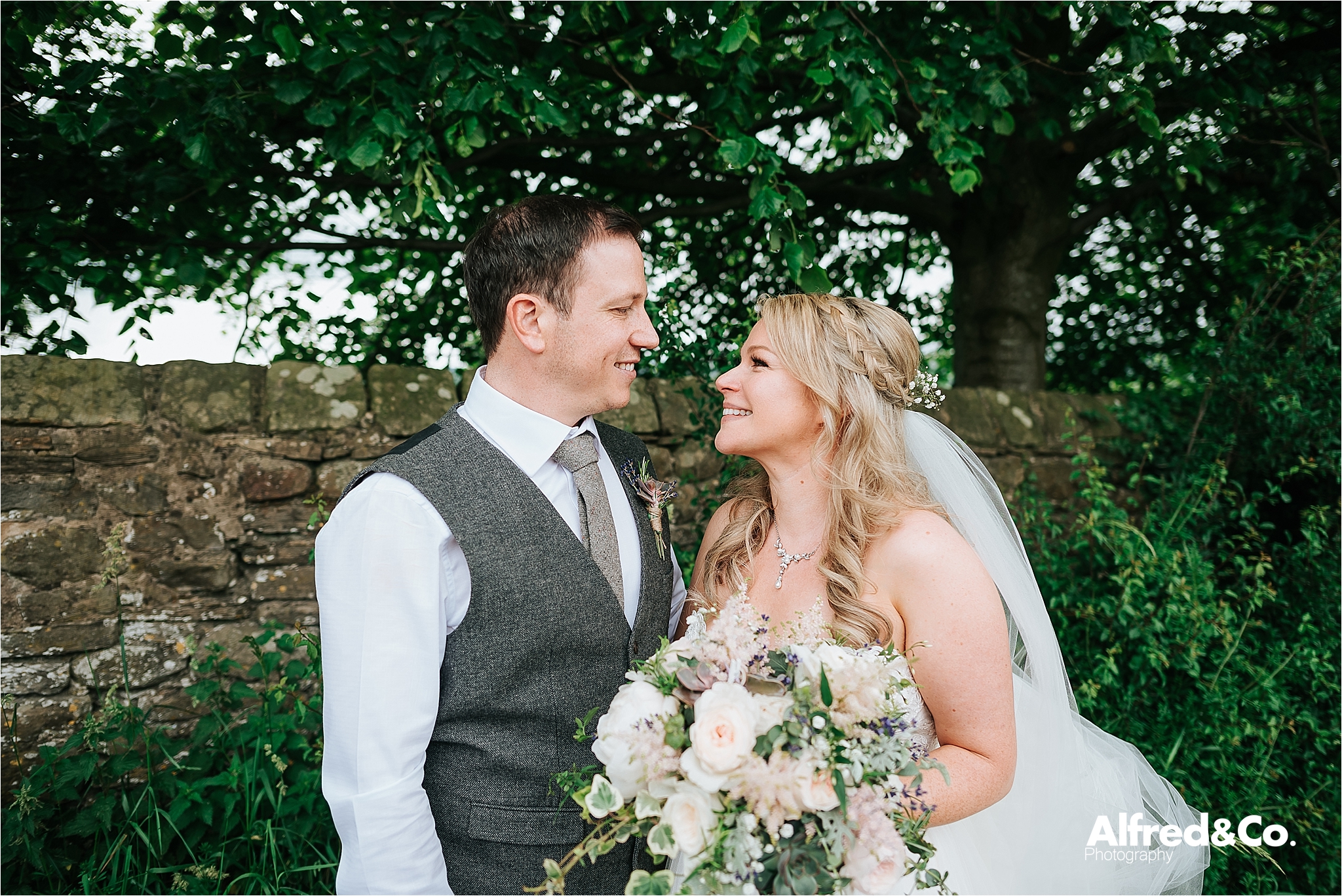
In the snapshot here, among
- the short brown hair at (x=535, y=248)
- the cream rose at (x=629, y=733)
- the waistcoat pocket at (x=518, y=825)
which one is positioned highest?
the short brown hair at (x=535, y=248)

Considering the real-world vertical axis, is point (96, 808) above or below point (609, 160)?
below

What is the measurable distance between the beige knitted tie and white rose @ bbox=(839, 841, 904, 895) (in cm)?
72

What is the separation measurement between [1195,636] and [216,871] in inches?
146

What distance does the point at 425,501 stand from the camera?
1711 millimetres

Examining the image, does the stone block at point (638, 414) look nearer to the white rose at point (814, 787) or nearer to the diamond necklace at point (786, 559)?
the diamond necklace at point (786, 559)

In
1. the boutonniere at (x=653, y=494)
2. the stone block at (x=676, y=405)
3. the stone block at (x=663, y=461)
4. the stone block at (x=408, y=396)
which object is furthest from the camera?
the stone block at (x=663, y=461)

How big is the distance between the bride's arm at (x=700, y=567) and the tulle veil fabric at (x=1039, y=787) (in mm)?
619

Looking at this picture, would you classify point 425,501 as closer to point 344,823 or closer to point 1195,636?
point 344,823

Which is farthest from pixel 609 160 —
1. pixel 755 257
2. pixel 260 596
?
pixel 260 596

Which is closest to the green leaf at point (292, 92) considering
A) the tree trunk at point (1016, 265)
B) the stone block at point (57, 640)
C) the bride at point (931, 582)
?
the bride at point (931, 582)

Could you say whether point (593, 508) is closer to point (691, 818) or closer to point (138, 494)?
point (691, 818)

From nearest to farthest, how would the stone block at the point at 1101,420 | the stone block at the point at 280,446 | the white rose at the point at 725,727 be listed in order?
the white rose at the point at 725,727 → the stone block at the point at 280,446 → the stone block at the point at 1101,420

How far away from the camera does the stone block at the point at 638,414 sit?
3.68 m

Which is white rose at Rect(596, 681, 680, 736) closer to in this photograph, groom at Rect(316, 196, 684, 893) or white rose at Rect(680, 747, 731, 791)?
white rose at Rect(680, 747, 731, 791)
